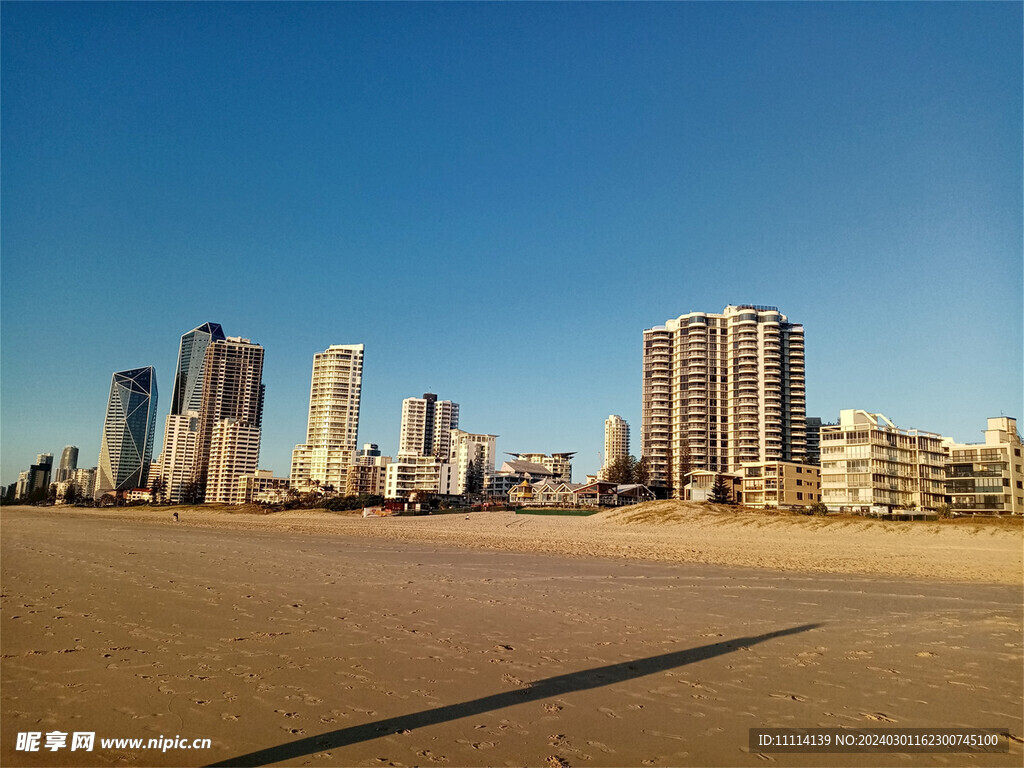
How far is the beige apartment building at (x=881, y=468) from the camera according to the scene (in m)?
75.3

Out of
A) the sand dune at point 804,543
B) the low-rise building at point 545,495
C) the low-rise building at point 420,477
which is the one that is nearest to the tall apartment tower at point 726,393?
the low-rise building at point 545,495

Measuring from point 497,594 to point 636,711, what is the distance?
29.8 feet

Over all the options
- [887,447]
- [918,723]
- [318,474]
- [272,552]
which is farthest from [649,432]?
[918,723]

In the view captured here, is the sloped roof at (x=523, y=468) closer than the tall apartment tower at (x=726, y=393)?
No

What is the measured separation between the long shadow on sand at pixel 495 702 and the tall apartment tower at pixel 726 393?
115m

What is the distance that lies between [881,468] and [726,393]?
57.4 m

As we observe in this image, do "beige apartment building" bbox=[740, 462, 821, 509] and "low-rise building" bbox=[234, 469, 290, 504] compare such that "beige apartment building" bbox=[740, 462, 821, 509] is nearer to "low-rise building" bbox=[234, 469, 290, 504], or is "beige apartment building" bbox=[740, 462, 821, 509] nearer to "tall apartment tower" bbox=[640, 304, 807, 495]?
"tall apartment tower" bbox=[640, 304, 807, 495]

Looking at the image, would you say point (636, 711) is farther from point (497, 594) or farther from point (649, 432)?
point (649, 432)

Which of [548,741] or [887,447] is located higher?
[887,447]

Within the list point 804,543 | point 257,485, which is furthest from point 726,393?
point 257,485

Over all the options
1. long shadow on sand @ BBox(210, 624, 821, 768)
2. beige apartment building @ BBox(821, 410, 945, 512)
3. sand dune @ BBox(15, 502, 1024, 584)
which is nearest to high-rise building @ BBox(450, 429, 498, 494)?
beige apartment building @ BBox(821, 410, 945, 512)

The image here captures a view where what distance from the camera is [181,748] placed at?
6.33 m

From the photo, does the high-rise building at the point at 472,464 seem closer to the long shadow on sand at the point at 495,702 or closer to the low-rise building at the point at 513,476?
the low-rise building at the point at 513,476

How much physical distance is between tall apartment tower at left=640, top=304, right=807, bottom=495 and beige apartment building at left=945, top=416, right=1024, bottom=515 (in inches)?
1605
